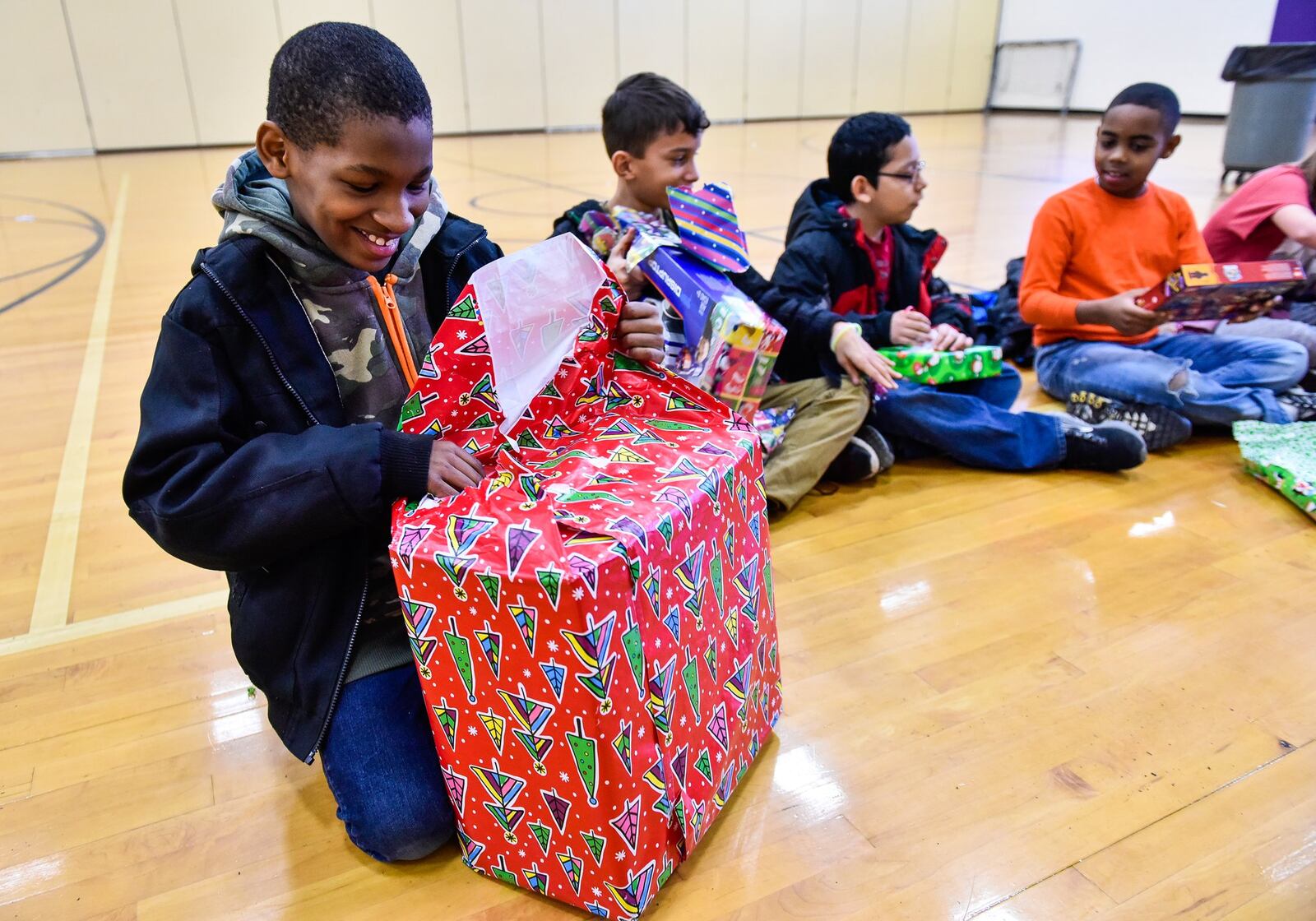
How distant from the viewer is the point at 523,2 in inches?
361

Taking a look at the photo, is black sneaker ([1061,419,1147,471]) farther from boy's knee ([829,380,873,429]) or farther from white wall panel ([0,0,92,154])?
white wall panel ([0,0,92,154])

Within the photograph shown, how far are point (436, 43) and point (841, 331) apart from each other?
27.7ft

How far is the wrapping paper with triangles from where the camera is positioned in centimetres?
82

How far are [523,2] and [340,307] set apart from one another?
9307 mm

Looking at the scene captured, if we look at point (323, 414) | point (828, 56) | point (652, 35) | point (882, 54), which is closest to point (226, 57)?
point (652, 35)

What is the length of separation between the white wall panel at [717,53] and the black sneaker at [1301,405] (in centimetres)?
872

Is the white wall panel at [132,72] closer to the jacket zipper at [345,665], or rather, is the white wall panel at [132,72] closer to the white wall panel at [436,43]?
the white wall panel at [436,43]

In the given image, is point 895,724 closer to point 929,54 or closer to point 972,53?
point 929,54

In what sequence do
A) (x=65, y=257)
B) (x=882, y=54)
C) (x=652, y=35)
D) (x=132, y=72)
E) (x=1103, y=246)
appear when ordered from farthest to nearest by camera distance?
1. (x=882, y=54)
2. (x=652, y=35)
3. (x=132, y=72)
4. (x=65, y=257)
5. (x=1103, y=246)

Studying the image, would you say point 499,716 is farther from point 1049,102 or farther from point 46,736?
point 1049,102

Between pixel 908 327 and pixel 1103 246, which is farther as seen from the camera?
Result: pixel 1103 246

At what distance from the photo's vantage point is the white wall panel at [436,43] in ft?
28.4

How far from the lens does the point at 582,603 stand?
784 mm

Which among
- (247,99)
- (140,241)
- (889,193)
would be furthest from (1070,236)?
(247,99)
